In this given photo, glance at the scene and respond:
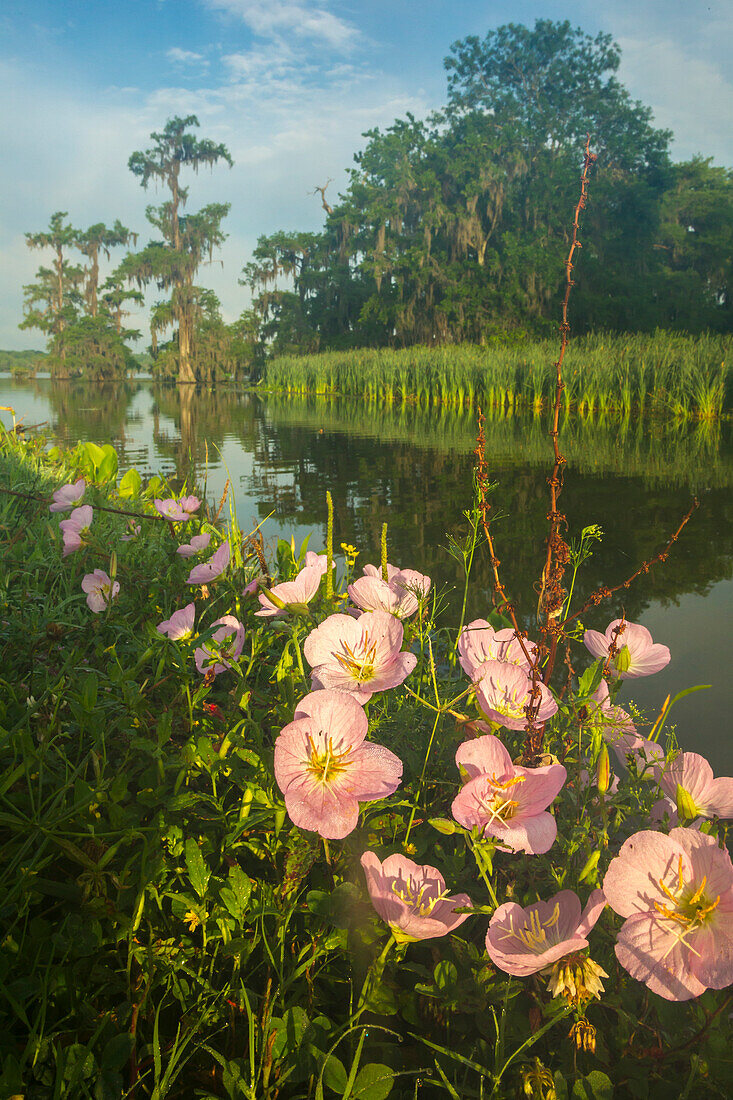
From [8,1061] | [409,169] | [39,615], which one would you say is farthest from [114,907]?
[409,169]

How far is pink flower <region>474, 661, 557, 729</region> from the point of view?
113 centimetres

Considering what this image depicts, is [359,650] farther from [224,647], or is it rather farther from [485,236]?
[485,236]

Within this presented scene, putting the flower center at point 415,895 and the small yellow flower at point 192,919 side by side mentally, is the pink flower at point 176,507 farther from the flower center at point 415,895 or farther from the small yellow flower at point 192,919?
the flower center at point 415,895

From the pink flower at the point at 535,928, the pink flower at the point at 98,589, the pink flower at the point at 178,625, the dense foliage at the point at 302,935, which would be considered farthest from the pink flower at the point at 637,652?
the pink flower at the point at 98,589

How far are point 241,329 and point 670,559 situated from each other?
4537cm

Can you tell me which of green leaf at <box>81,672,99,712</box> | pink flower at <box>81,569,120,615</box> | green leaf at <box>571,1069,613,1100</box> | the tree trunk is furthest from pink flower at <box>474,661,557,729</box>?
the tree trunk

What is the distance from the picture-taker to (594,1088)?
85cm

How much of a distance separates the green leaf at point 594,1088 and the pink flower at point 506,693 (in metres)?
0.47

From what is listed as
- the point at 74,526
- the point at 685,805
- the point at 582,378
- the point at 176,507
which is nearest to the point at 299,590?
the point at 685,805

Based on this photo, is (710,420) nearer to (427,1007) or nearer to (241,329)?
(427,1007)

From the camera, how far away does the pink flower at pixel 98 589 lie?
2.07 metres

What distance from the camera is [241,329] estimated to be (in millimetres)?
45312

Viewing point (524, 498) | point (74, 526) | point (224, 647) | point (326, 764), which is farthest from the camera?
point (524, 498)

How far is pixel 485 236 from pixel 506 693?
36.0 meters
